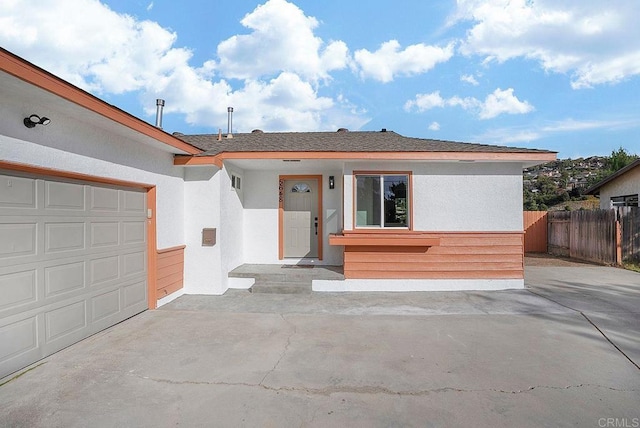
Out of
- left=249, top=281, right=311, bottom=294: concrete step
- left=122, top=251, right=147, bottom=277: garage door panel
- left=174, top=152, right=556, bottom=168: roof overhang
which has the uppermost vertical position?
left=174, top=152, right=556, bottom=168: roof overhang

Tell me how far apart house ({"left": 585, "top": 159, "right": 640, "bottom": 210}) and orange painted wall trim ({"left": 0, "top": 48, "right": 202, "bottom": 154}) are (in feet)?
50.5

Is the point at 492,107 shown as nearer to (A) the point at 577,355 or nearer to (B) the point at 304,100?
(B) the point at 304,100

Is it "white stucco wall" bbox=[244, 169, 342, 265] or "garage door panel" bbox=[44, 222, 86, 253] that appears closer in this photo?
"garage door panel" bbox=[44, 222, 86, 253]

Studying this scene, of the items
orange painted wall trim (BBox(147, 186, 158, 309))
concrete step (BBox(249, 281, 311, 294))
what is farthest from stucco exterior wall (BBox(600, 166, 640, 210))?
orange painted wall trim (BBox(147, 186, 158, 309))

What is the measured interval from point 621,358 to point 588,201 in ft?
86.2

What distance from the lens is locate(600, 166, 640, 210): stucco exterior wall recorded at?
37.2ft

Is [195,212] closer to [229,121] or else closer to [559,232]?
[229,121]

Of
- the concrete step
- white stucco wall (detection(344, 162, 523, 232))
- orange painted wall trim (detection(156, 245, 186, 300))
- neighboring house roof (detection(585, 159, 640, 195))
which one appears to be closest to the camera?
orange painted wall trim (detection(156, 245, 186, 300))

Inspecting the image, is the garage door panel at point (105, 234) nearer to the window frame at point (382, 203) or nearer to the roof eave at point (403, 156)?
the roof eave at point (403, 156)

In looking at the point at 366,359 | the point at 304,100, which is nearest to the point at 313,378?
the point at 366,359

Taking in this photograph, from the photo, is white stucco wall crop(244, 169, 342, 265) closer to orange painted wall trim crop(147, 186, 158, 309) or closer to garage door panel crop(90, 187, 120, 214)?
orange painted wall trim crop(147, 186, 158, 309)

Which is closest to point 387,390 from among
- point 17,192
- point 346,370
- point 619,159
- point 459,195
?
point 346,370

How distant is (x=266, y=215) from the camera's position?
25.5 ft

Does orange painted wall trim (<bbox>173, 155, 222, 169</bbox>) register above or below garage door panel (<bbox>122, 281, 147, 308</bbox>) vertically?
above
